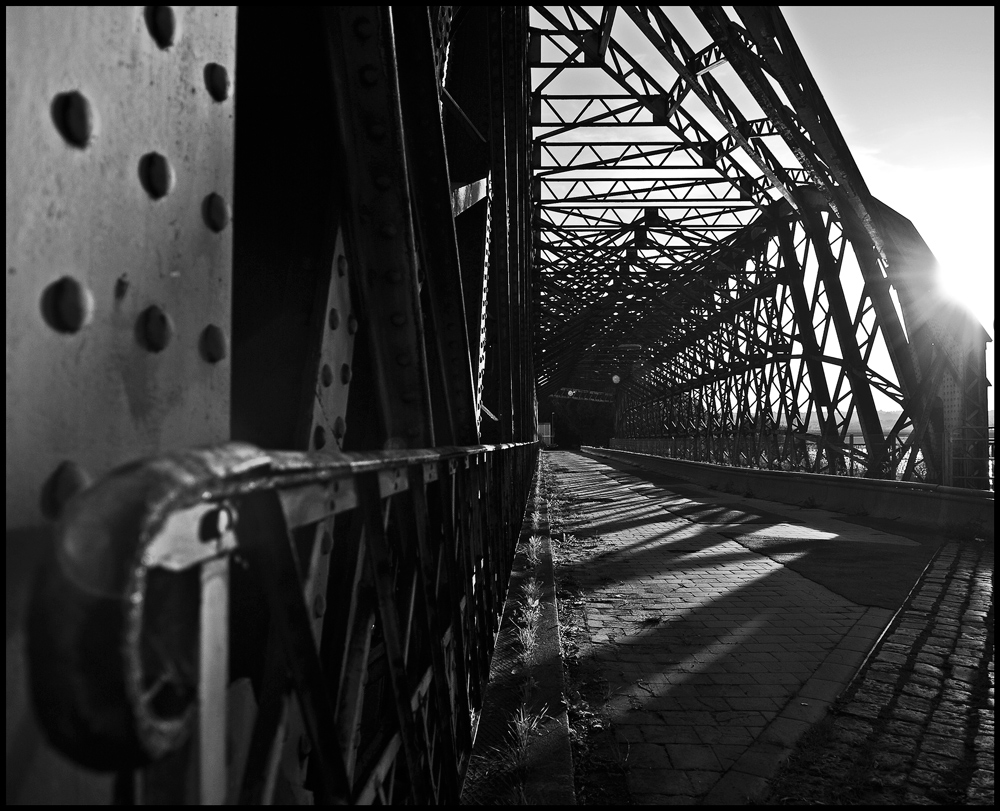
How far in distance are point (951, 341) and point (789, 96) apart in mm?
4512

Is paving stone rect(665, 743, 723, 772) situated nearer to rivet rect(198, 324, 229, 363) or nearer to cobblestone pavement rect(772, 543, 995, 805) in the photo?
cobblestone pavement rect(772, 543, 995, 805)

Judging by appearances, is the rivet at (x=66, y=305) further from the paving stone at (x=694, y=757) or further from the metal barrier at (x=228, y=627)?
the paving stone at (x=694, y=757)

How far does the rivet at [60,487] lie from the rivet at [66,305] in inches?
5.7

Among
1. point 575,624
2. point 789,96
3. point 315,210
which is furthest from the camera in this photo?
point 789,96

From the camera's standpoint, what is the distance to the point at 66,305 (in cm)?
80

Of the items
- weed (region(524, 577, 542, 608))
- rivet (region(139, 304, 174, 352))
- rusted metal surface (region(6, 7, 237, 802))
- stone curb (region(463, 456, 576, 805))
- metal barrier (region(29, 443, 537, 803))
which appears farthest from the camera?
weed (region(524, 577, 542, 608))

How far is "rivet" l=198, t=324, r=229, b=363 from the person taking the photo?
42.7 inches

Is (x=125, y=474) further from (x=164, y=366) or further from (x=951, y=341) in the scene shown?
(x=951, y=341)

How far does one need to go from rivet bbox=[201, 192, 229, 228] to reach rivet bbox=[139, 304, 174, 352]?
20 cm

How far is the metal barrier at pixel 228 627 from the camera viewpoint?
2.02 ft

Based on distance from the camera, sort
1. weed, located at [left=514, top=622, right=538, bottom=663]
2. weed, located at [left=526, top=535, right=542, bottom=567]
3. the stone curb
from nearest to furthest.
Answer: the stone curb
weed, located at [left=514, top=622, right=538, bottom=663]
weed, located at [left=526, top=535, right=542, bottom=567]

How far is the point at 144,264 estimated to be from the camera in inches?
37.6

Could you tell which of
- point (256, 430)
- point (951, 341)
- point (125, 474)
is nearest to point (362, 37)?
point (256, 430)

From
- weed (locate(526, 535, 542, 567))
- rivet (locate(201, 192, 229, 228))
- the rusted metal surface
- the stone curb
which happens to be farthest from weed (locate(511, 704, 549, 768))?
weed (locate(526, 535, 542, 567))
